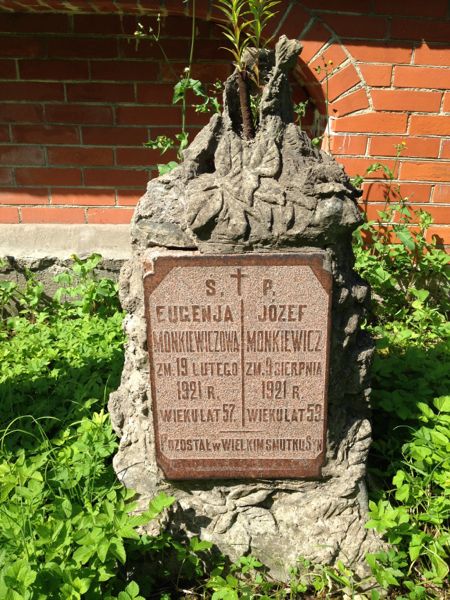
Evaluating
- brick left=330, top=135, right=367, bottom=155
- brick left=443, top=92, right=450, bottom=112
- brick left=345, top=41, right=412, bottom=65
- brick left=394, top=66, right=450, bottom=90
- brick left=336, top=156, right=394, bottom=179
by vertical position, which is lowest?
brick left=336, top=156, right=394, bottom=179

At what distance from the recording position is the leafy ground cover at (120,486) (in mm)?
1587

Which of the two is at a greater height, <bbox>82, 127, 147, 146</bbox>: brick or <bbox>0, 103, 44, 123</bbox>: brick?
<bbox>0, 103, 44, 123</bbox>: brick

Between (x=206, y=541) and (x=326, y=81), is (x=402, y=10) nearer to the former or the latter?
(x=326, y=81)

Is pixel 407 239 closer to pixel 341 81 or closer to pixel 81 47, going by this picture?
pixel 341 81

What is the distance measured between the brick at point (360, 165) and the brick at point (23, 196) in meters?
1.91

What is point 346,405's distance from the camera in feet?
6.38

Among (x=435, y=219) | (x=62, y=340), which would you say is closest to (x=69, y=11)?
(x=62, y=340)

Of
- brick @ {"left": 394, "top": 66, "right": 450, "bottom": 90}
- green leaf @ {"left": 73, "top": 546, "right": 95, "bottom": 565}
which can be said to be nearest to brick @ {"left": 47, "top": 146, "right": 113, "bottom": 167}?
brick @ {"left": 394, "top": 66, "right": 450, "bottom": 90}

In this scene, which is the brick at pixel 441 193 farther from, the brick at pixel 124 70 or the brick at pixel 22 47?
the brick at pixel 22 47

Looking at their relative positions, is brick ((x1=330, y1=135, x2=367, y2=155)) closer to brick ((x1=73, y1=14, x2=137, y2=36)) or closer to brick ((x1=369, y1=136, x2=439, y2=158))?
brick ((x1=369, y1=136, x2=439, y2=158))

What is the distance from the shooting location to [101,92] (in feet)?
11.2

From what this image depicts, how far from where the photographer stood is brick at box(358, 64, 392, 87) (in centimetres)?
321

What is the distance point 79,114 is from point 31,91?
0.31m

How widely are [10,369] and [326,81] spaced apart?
2380mm
